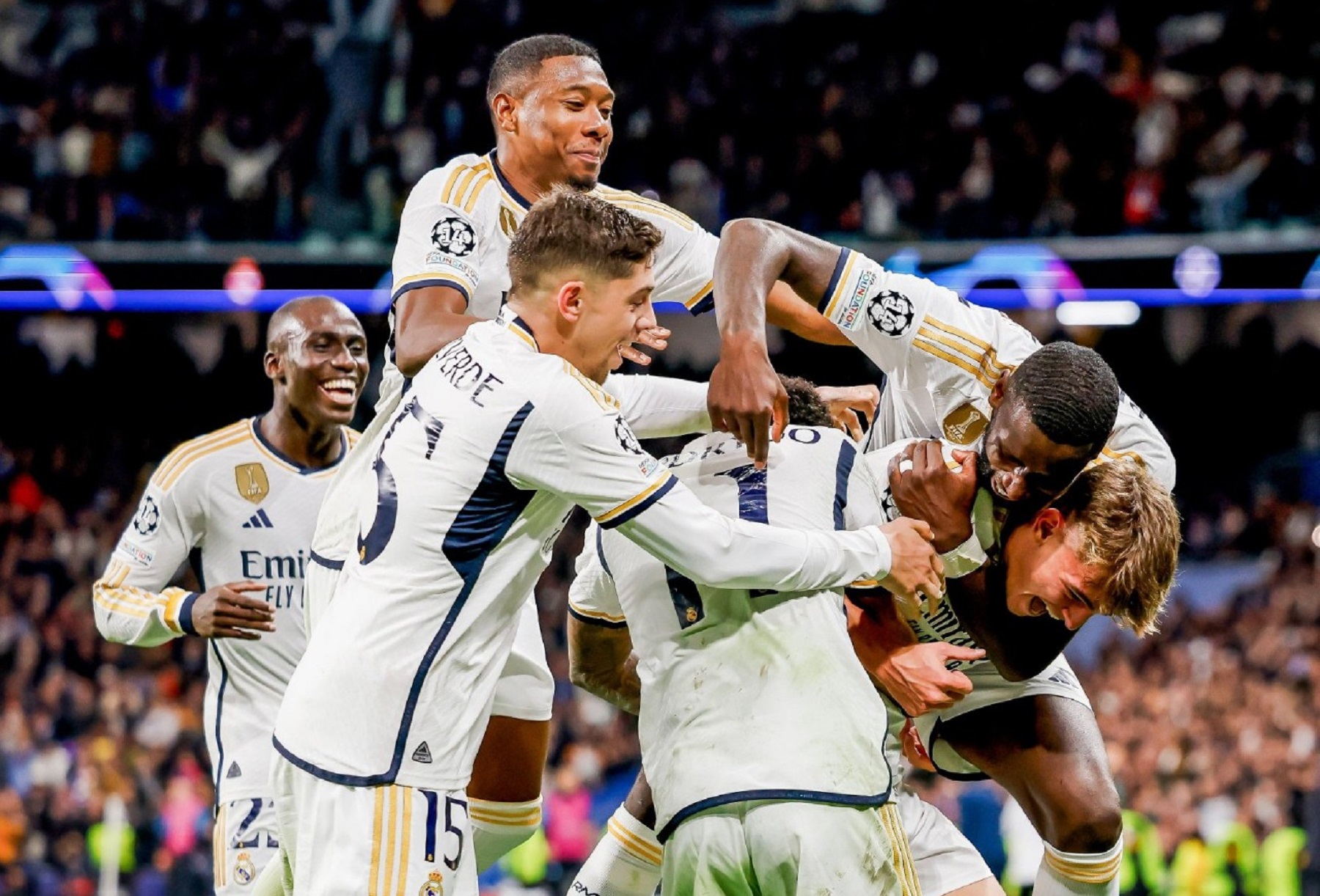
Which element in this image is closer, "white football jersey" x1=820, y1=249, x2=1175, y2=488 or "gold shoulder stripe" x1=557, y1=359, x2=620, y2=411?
"gold shoulder stripe" x1=557, y1=359, x2=620, y2=411

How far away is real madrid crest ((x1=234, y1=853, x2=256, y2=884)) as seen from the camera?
6074mm

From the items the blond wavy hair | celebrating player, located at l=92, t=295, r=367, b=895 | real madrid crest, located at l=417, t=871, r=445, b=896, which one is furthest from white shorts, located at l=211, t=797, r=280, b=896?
the blond wavy hair

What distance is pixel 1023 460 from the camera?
4668mm

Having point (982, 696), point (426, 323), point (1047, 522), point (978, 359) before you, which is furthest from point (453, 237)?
point (982, 696)

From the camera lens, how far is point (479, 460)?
13.3ft

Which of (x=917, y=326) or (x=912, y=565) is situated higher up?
(x=917, y=326)

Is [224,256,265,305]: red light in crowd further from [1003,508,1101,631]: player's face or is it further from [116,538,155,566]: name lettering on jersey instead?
[1003,508,1101,631]: player's face

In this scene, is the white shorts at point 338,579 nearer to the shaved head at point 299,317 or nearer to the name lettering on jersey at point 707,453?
the name lettering on jersey at point 707,453

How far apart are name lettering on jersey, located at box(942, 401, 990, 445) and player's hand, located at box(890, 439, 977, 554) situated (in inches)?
23.1

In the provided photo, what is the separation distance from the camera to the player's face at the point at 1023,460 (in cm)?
464

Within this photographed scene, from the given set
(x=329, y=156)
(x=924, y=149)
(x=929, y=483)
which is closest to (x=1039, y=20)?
→ (x=924, y=149)

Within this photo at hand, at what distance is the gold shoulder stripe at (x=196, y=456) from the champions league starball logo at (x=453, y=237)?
2.07m

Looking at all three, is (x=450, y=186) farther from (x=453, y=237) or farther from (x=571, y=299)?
(x=571, y=299)

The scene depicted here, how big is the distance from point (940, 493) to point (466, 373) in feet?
4.77
